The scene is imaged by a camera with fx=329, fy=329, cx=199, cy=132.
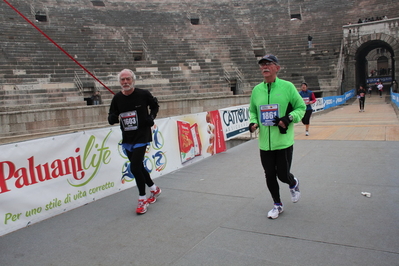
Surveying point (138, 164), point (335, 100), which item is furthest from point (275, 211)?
point (335, 100)

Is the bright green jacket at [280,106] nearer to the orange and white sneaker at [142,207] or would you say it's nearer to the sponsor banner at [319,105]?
the orange and white sneaker at [142,207]

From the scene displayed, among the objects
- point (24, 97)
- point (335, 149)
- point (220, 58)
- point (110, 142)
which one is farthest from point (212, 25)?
point (110, 142)

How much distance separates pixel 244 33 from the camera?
30062 mm

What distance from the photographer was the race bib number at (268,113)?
154 inches

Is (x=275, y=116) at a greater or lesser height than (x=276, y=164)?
greater

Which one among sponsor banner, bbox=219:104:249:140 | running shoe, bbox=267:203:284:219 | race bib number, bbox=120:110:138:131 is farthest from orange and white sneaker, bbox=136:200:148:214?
sponsor banner, bbox=219:104:249:140

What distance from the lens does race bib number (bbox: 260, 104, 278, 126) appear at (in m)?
3.92

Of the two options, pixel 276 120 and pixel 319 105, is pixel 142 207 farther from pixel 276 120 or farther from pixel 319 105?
pixel 319 105

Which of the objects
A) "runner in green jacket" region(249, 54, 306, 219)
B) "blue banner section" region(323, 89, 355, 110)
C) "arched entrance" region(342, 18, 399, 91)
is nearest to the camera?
"runner in green jacket" region(249, 54, 306, 219)

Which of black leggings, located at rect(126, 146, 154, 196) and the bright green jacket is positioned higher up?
the bright green jacket

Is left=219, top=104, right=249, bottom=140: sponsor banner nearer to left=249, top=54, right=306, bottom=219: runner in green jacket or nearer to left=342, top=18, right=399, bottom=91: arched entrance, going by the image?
left=249, top=54, right=306, bottom=219: runner in green jacket

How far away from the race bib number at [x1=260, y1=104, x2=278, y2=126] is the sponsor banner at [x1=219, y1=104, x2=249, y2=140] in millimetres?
5480

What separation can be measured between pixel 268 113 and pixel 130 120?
1876mm

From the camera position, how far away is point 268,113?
3.95 m
